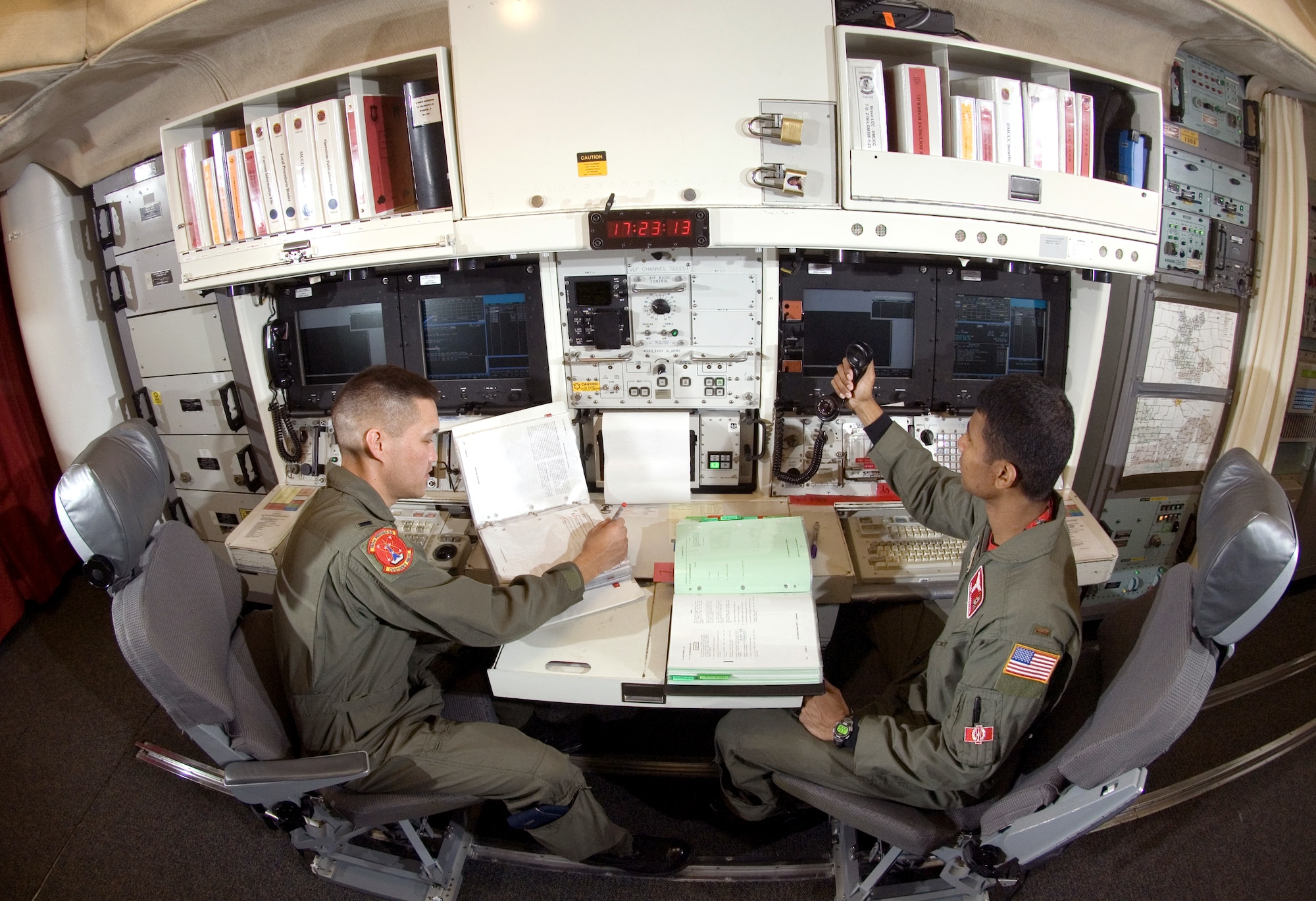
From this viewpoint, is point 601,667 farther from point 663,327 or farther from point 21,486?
point 21,486

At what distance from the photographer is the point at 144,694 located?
2.72 m

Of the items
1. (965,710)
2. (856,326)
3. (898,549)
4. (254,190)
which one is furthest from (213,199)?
(965,710)

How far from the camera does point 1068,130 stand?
2.00 metres

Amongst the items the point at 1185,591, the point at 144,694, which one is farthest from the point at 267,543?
the point at 1185,591

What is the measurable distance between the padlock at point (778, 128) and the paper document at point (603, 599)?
1.39 metres

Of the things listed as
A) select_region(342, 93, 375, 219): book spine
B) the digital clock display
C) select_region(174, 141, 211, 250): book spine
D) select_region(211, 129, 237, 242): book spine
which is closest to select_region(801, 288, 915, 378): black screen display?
the digital clock display

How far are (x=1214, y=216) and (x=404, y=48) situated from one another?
3280 mm

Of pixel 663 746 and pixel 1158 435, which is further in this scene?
pixel 1158 435

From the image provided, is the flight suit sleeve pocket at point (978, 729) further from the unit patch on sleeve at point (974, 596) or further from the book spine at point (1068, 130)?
the book spine at point (1068, 130)

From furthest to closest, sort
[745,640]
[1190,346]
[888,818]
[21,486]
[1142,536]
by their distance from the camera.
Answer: [21,486], [1142,536], [1190,346], [745,640], [888,818]

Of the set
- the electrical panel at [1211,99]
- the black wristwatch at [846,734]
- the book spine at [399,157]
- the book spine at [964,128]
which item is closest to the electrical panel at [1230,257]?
the electrical panel at [1211,99]

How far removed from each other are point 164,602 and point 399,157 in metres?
1.67

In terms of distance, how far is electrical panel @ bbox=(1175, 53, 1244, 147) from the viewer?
7.87 feet

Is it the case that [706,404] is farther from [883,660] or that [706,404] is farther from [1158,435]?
[1158,435]
